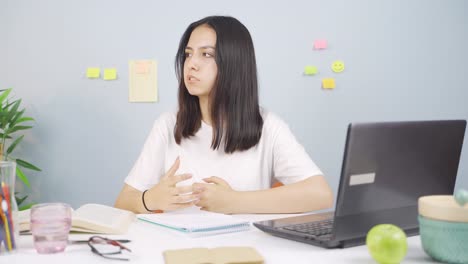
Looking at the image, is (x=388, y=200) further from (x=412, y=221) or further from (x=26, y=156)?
(x=26, y=156)

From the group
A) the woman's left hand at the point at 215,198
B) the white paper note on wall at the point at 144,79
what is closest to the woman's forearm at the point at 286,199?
the woman's left hand at the point at 215,198

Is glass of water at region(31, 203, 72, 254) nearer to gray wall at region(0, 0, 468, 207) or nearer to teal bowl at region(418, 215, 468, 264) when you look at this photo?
teal bowl at region(418, 215, 468, 264)

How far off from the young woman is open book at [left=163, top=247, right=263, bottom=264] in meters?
0.77

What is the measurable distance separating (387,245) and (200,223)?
49 cm

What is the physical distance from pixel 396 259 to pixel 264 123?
1.09m

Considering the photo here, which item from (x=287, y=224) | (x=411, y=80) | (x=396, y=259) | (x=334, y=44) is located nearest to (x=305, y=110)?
(x=334, y=44)

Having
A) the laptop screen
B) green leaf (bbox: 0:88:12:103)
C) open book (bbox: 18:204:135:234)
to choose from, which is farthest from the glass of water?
green leaf (bbox: 0:88:12:103)

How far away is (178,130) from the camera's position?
6.42ft

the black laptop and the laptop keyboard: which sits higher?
the black laptop

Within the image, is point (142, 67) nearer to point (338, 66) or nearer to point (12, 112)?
point (12, 112)

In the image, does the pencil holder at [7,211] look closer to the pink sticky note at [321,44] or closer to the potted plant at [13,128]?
the potted plant at [13,128]

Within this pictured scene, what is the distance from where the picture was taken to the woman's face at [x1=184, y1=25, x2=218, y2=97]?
6.11ft

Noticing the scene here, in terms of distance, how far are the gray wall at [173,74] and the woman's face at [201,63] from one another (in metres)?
1.26

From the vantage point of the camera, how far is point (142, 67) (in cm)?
318
